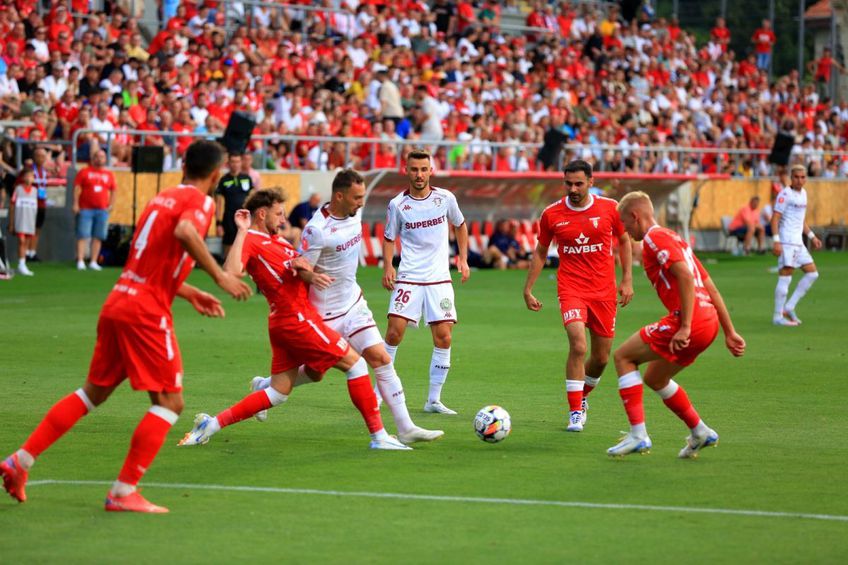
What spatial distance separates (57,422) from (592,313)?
4.72 metres

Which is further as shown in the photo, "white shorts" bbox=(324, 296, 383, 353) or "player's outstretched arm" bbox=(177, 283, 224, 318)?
"white shorts" bbox=(324, 296, 383, 353)

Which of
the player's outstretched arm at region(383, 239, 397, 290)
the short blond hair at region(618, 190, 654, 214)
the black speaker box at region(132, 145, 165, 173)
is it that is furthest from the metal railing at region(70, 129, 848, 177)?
the short blond hair at region(618, 190, 654, 214)

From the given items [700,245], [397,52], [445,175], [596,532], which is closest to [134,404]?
[596,532]

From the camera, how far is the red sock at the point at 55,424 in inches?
303

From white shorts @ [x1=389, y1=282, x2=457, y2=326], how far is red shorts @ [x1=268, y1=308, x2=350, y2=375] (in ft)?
7.66

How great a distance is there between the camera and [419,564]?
21.4 ft

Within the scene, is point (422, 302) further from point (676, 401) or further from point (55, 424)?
point (55, 424)

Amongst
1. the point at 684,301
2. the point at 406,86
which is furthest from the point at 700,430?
the point at 406,86

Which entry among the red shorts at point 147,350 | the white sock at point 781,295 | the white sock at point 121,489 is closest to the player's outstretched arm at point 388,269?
the red shorts at point 147,350

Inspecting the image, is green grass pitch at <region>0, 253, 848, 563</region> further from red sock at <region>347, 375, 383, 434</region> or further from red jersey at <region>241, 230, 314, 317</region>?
red jersey at <region>241, 230, 314, 317</region>

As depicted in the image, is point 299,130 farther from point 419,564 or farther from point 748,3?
point 748,3

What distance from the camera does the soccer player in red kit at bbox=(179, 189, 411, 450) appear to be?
30.8ft

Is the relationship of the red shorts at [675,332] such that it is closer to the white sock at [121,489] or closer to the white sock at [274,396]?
the white sock at [274,396]

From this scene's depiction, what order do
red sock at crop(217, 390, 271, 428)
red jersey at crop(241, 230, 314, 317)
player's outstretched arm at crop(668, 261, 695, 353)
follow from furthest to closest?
red sock at crop(217, 390, 271, 428), red jersey at crop(241, 230, 314, 317), player's outstretched arm at crop(668, 261, 695, 353)
